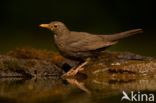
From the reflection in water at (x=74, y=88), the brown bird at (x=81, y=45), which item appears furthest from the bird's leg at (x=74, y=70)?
the reflection in water at (x=74, y=88)

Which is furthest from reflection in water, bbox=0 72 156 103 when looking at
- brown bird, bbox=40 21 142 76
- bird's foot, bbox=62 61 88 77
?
brown bird, bbox=40 21 142 76

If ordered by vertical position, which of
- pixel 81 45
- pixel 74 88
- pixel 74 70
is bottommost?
pixel 74 88

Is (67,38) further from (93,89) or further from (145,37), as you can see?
(145,37)

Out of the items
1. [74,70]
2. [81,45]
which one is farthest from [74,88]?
[81,45]

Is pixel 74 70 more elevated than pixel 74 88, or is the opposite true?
pixel 74 70

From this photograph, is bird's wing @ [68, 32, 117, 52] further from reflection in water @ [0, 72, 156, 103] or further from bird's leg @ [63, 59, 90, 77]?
reflection in water @ [0, 72, 156, 103]

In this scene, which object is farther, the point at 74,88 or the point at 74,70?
the point at 74,70

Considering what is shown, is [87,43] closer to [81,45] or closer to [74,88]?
[81,45]
